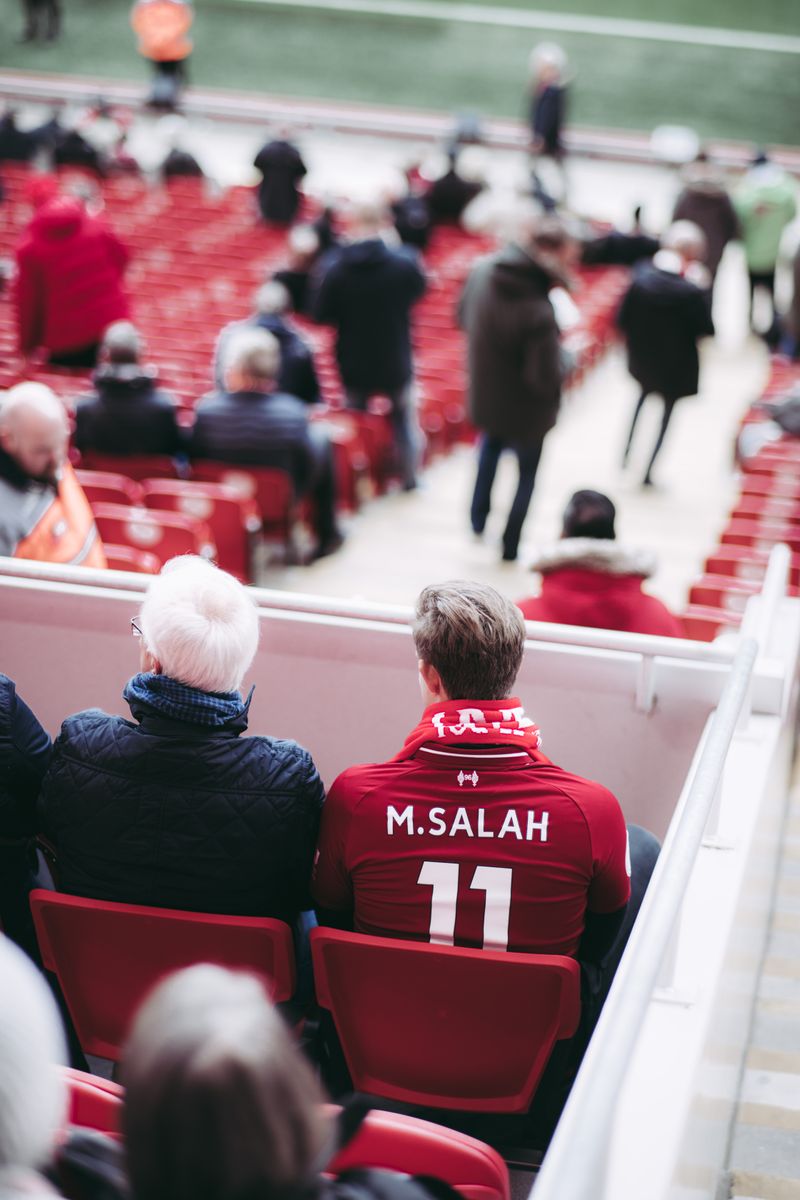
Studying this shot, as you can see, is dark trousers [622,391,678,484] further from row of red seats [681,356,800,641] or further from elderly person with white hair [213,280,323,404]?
elderly person with white hair [213,280,323,404]

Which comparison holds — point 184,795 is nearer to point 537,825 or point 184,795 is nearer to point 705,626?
point 537,825

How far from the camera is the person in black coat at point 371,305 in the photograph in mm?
6250

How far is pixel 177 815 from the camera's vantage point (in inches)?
80.7

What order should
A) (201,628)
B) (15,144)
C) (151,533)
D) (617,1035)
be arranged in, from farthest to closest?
(15,144) < (151,533) < (201,628) < (617,1035)

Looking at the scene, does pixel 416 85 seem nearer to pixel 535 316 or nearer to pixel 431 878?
pixel 535 316

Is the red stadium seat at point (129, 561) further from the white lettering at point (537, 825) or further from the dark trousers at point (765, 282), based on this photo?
the dark trousers at point (765, 282)

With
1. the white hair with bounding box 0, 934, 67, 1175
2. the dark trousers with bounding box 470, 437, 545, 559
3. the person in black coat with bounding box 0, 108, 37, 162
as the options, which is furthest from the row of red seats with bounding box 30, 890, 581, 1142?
the person in black coat with bounding box 0, 108, 37, 162

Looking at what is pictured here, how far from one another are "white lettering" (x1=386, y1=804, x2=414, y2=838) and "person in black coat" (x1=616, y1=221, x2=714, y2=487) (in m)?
5.16

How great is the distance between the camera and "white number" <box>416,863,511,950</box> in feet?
6.63

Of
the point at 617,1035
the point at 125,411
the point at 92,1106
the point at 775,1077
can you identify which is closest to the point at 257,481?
the point at 125,411

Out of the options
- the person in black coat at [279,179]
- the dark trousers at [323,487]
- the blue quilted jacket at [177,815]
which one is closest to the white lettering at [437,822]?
the blue quilted jacket at [177,815]

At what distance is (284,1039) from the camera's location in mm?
1128

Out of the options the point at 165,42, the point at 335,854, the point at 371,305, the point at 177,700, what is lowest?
the point at 335,854

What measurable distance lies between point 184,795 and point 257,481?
10.3 ft
